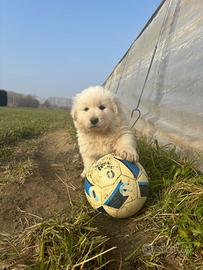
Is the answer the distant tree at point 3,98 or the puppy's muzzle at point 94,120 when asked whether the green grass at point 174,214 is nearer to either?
the puppy's muzzle at point 94,120

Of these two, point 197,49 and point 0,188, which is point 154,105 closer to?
point 197,49

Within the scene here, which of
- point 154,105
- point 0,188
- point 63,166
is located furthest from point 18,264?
point 154,105

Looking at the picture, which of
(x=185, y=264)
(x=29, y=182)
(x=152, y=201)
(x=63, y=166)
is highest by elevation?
(x=185, y=264)

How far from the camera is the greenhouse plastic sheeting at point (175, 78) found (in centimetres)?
395

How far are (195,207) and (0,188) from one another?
83.2 inches

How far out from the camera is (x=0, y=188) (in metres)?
3.74

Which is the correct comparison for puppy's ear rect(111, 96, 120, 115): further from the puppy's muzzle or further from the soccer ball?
the soccer ball

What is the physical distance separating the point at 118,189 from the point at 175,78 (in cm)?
237

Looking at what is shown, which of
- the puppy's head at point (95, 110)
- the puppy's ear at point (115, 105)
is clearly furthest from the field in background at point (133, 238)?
the puppy's ear at point (115, 105)

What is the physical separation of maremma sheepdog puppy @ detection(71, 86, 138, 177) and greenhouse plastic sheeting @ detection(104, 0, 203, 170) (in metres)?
0.79

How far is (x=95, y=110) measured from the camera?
12.3 feet

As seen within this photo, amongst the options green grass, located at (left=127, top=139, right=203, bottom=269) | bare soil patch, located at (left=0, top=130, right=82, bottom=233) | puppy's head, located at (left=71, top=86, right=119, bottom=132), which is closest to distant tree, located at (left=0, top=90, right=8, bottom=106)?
bare soil patch, located at (left=0, top=130, right=82, bottom=233)

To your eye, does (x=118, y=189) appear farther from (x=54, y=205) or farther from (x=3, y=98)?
A: (x=3, y=98)

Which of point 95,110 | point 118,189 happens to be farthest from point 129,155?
point 95,110
